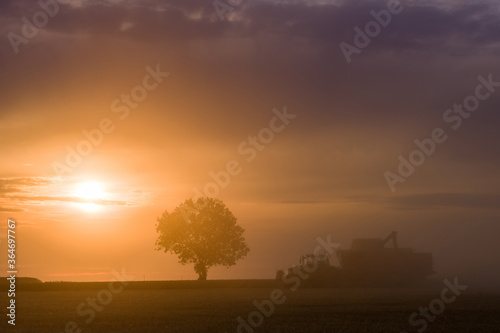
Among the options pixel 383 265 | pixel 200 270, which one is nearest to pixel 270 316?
pixel 383 265

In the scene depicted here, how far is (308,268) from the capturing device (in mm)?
70250

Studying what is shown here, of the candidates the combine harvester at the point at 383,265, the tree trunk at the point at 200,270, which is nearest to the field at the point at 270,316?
the combine harvester at the point at 383,265

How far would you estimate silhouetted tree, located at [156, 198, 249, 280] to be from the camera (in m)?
84.5

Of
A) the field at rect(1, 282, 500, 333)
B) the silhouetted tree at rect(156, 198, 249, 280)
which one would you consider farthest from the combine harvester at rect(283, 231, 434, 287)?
the field at rect(1, 282, 500, 333)

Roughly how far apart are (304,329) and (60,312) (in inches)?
583

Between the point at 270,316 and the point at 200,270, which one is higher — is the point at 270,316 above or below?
below

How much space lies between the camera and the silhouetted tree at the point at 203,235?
277 ft

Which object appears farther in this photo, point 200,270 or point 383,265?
point 200,270

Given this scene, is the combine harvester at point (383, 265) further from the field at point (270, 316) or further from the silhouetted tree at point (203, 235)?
the field at point (270, 316)

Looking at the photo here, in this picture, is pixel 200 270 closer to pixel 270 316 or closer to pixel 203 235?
pixel 203 235

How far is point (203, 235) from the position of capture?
8488 centimetres

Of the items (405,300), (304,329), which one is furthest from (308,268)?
(304,329)

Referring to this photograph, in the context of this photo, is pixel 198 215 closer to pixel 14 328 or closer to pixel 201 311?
pixel 201 311

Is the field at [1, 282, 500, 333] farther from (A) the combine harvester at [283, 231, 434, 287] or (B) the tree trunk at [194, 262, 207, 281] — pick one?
(B) the tree trunk at [194, 262, 207, 281]
